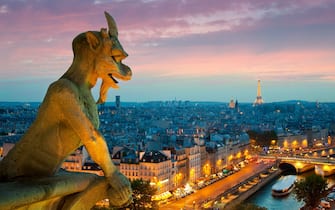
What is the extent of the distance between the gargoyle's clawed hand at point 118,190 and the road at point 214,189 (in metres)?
20.2

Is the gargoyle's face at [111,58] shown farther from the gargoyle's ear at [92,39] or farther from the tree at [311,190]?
the tree at [311,190]

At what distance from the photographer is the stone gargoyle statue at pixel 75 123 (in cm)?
254

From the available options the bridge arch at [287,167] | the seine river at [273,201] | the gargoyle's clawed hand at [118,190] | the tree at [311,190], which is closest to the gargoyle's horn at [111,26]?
the gargoyle's clawed hand at [118,190]

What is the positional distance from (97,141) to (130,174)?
23616 mm

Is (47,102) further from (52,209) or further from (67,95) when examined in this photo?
(52,209)

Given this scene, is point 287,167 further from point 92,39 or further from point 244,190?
point 92,39

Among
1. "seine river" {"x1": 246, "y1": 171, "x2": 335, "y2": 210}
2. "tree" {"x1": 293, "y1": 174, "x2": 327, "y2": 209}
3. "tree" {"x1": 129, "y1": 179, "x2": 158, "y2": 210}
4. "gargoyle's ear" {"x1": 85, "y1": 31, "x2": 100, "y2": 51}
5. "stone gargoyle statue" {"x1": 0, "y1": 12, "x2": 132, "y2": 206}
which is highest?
"gargoyle's ear" {"x1": 85, "y1": 31, "x2": 100, "y2": 51}

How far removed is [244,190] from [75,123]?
26.7m

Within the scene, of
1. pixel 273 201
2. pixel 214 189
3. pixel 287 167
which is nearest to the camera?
pixel 273 201

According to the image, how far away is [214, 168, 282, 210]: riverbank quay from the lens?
956 inches

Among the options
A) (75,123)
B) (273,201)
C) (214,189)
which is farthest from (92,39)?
(214,189)

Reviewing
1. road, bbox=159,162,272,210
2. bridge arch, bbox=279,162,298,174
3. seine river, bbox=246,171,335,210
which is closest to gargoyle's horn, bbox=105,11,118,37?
road, bbox=159,162,272,210

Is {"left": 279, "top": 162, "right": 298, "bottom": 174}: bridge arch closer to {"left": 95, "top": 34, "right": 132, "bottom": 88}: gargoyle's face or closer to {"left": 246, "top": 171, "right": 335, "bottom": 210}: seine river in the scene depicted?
{"left": 246, "top": 171, "right": 335, "bottom": 210}: seine river

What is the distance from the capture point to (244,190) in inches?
1120
